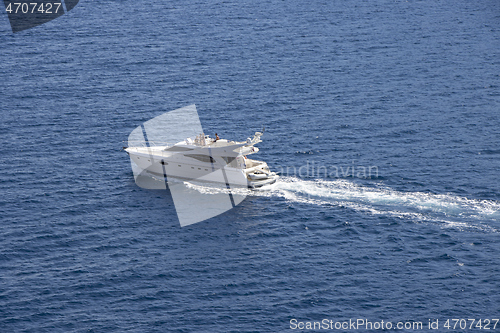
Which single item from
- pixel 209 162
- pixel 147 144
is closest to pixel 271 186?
pixel 209 162

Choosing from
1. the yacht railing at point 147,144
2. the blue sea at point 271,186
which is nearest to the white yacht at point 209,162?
the blue sea at point 271,186

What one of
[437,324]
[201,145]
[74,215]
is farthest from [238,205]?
[437,324]

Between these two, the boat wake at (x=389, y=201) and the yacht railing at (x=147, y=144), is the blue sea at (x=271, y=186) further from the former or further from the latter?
the yacht railing at (x=147, y=144)

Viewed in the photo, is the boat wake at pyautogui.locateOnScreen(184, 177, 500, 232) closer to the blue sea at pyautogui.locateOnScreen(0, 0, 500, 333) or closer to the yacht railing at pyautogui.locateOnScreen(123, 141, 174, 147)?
the blue sea at pyautogui.locateOnScreen(0, 0, 500, 333)

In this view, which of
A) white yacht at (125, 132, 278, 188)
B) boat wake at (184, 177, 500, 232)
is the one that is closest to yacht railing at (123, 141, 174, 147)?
white yacht at (125, 132, 278, 188)

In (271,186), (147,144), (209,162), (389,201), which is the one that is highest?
(147,144)

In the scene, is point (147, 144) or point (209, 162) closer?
point (209, 162)

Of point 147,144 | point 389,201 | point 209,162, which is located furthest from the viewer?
point 147,144

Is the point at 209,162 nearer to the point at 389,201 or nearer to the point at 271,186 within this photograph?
the point at 271,186
